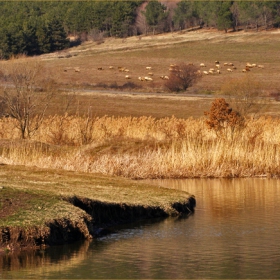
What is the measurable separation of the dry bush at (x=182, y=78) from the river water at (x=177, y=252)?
5740 cm

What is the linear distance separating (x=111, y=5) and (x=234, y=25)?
3288 cm

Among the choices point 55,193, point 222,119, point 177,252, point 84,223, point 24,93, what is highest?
point 24,93

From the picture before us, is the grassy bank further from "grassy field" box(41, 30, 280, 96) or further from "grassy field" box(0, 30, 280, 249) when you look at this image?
"grassy field" box(41, 30, 280, 96)

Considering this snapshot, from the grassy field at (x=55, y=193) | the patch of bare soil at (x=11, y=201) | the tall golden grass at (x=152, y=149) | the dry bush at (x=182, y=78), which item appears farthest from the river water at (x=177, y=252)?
the dry bush at (x=182, y=78)

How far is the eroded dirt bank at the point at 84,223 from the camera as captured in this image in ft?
49.0

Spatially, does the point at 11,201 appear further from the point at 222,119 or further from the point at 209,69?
the point at 209,69

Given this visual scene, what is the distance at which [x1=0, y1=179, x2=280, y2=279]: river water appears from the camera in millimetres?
13727

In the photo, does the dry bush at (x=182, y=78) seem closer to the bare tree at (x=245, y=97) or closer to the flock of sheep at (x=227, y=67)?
the flock of sheep at (x=227, y=67)

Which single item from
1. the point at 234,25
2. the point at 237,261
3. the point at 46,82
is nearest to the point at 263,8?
the point at 234,25

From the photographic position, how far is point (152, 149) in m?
31.1

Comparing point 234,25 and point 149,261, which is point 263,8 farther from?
point 149,261

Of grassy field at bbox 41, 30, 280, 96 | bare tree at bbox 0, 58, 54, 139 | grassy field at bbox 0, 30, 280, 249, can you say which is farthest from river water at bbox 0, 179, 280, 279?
grassy field at bbox 41, 30, 280, 96

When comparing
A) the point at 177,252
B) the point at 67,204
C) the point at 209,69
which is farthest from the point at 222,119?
the point at 209,69

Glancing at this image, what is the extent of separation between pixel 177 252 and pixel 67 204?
280 centimetres
